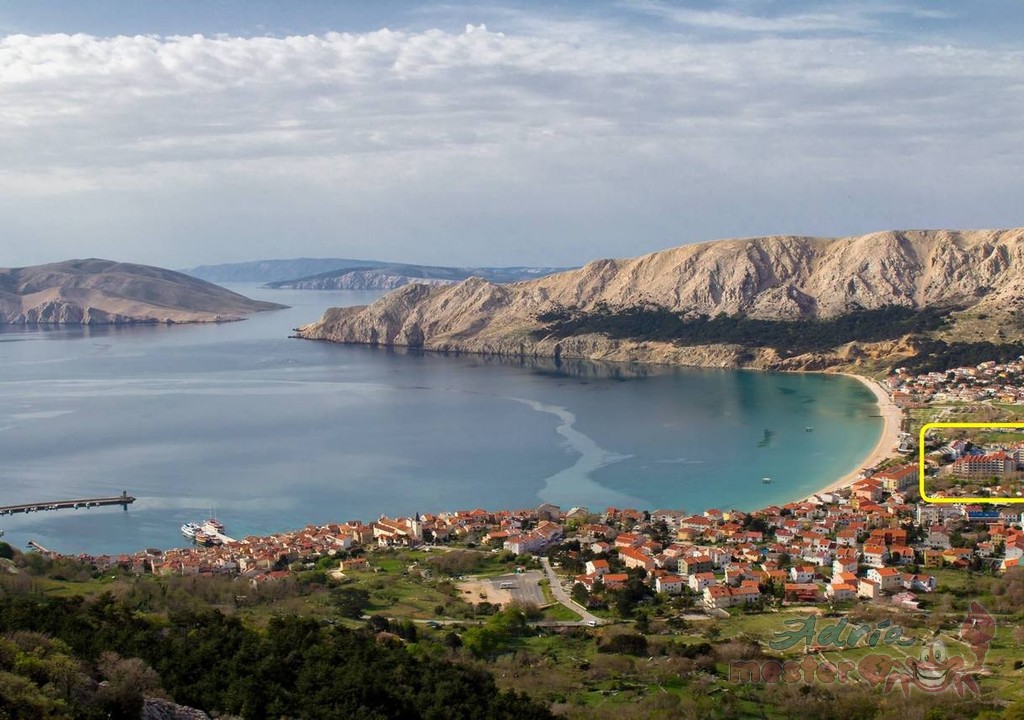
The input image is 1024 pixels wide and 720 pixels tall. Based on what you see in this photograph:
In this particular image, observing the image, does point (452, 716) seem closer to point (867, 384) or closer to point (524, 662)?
point (524, 662)

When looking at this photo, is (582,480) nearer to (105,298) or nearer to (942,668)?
(942,668)

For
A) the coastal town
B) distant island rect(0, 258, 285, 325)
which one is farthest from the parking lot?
distant island rect(0, 258, 285, 325)

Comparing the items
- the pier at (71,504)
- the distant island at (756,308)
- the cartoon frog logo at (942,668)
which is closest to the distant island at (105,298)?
the distant island at (756,308)

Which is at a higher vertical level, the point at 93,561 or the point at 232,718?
the point at 232,718

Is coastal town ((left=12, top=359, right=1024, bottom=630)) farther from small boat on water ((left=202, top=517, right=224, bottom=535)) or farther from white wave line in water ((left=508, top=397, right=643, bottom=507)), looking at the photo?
white wave line in water ((left=508, top=397, right=643, bottom=507))

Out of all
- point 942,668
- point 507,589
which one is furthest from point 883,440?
point 942,668

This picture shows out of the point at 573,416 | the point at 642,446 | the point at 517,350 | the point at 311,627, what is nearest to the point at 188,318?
the point at 517,350
